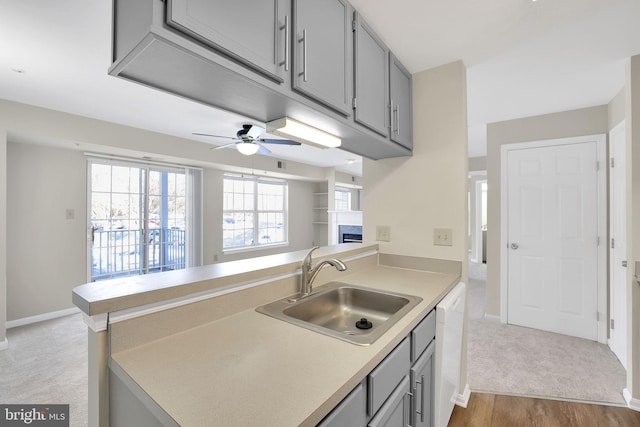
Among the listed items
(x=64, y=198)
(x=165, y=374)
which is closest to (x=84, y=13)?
(x=165, y=374)

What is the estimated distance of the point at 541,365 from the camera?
246cm

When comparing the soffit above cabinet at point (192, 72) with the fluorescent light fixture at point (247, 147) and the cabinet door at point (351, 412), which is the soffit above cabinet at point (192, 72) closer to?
the cabinet door at point (351, 412)

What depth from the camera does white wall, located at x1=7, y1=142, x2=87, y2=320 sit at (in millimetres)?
3459

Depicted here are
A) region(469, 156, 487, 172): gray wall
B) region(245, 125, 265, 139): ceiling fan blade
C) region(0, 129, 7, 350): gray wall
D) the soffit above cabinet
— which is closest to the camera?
the soffit above cabinet

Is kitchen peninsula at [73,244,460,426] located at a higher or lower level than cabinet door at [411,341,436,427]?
higher

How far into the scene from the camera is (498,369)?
7.90ft

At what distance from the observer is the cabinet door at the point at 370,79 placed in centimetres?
152

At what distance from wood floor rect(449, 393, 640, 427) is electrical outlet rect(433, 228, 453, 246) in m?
1.14

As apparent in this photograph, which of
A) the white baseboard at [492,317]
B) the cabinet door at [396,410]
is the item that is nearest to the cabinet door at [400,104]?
the cabinet door at [396,410]

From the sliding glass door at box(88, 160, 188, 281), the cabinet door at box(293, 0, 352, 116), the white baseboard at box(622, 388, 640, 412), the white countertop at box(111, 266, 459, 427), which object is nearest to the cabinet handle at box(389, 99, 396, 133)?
the cabinet door at box(293, 0, 352, 116)

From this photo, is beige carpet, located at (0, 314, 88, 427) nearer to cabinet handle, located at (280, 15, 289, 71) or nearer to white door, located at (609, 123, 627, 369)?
cabinet handle, located at (280, 15, 289, 71)

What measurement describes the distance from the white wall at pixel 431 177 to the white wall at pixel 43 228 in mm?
4176

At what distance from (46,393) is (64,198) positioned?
2697mm

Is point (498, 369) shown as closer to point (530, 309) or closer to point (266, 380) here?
point (530, 309)
